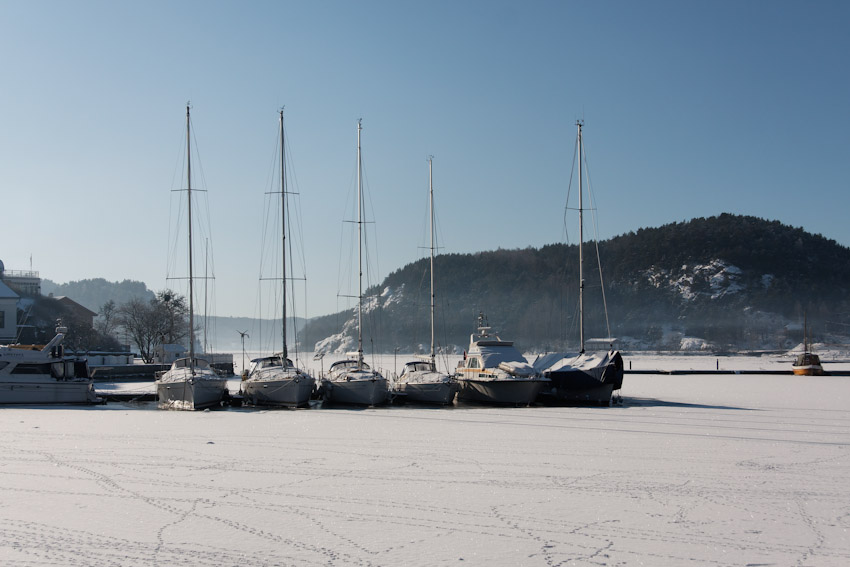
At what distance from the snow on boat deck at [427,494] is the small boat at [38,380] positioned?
33.0ft

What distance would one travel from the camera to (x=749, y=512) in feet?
39.5

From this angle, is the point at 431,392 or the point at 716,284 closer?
the point at 431,392

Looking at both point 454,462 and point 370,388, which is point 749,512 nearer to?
point 454,462

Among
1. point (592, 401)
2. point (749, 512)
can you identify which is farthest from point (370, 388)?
point (749, 512)

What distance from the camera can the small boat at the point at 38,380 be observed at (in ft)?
114

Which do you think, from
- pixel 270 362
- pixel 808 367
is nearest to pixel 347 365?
pixel 270 362

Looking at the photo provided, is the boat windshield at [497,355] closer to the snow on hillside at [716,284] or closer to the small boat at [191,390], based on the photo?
the small boat at [191,390]

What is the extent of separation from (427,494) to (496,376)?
22.8 metres

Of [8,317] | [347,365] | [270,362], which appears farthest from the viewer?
[8,317]

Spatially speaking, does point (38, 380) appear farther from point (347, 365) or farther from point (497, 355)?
point (497, 355)

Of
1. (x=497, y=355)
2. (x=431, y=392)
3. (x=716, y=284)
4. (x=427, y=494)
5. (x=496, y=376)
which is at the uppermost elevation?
(x=716, y=284)

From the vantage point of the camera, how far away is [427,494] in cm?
1344

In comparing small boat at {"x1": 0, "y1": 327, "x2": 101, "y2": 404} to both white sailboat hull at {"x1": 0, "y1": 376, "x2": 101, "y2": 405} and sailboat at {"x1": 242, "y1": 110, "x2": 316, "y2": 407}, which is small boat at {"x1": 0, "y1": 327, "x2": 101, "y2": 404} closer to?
white sailboat hull at {"x1": 0, "y1": 376, "x2": 101, "y2": 405}

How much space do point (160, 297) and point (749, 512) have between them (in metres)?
99.0
